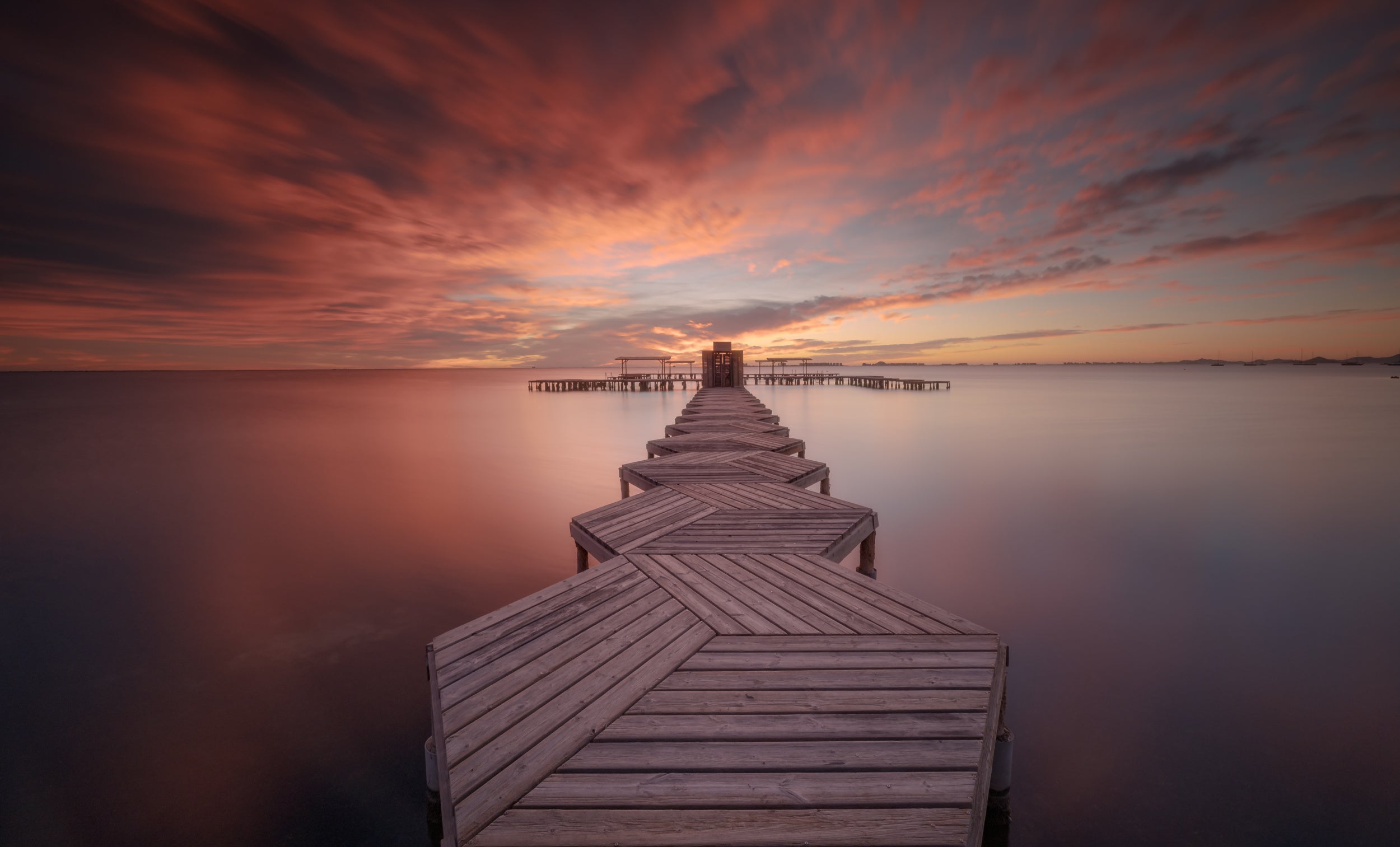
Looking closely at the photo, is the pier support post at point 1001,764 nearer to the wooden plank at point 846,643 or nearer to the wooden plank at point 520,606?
the wooden plank at point 846,643

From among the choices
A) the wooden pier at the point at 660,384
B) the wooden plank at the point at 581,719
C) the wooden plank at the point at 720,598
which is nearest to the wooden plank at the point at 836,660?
the wooden plank at the point at 581,719

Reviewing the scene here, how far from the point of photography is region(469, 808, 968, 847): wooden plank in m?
2.04

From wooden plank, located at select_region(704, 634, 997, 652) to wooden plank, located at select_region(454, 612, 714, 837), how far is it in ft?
0.62

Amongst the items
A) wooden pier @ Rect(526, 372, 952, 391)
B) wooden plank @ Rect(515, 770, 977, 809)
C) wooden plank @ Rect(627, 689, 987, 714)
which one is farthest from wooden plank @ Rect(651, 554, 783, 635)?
wooden pier @ Rect(526, 372, 952, 391)

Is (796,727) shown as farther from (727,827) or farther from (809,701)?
(727,827)

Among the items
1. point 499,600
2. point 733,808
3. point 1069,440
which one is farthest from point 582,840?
point 1069,440

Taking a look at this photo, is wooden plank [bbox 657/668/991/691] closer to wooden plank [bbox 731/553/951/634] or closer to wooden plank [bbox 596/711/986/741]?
wooden plank [bbox 596/711/986/741]

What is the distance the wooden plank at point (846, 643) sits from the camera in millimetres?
3330

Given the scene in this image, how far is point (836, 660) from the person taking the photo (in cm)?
321

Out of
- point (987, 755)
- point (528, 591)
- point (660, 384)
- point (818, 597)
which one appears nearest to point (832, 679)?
point (987, 755)

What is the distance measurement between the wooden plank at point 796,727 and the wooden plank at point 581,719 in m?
0.14

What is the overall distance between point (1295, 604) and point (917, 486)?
24.8 ft

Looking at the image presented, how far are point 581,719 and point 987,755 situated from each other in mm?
1984

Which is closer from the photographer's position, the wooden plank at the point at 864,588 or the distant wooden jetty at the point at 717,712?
the distant wooden jetty at the point at 717,712
